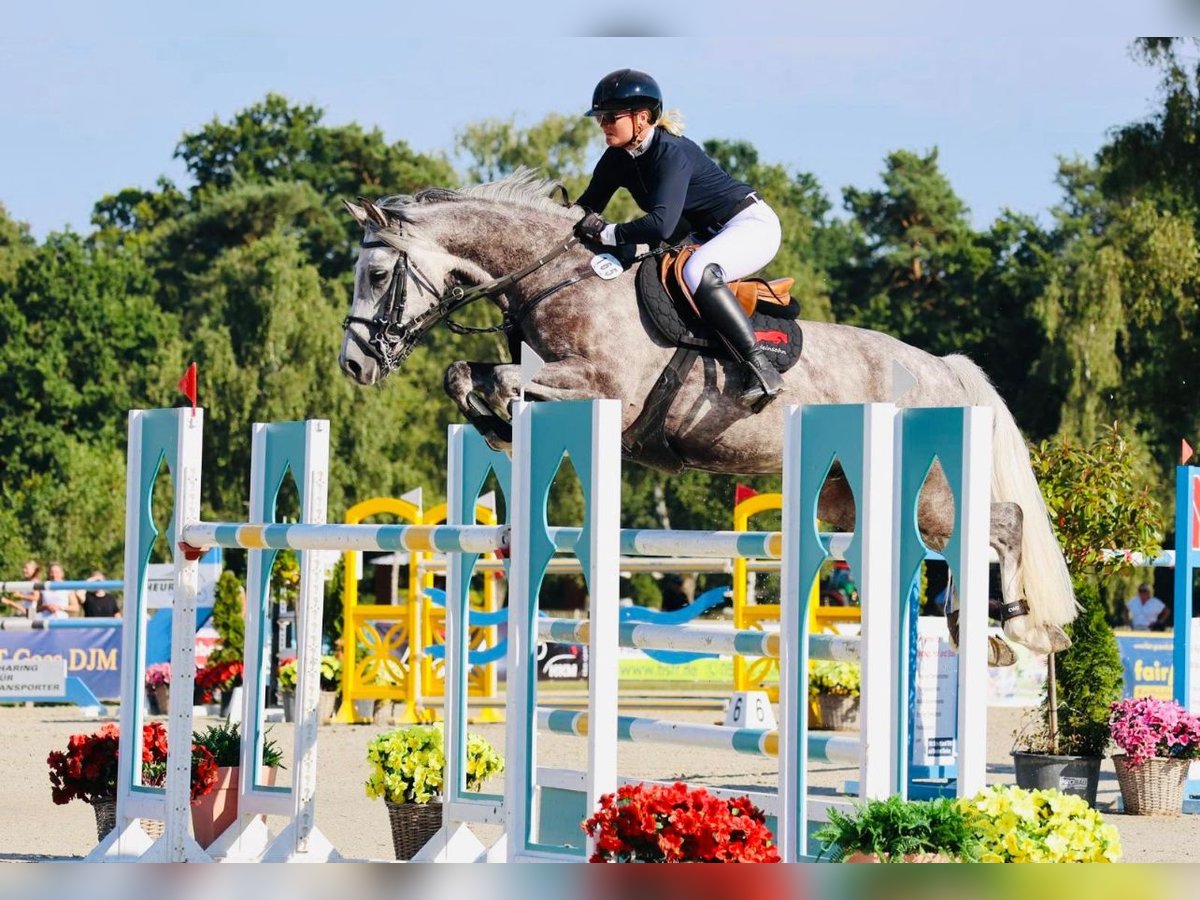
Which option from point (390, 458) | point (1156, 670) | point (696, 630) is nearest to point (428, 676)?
point (1156, 670)

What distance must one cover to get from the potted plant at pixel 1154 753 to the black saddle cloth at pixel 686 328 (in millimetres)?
4402

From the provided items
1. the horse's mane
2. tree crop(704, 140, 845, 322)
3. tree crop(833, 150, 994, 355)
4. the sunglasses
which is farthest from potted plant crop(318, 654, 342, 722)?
tree crop(833, 150, 994, 355)

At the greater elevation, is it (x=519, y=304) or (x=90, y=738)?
(x=519, y=304)

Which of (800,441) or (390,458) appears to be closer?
(800,441)

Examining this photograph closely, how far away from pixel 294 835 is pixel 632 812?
251 cm

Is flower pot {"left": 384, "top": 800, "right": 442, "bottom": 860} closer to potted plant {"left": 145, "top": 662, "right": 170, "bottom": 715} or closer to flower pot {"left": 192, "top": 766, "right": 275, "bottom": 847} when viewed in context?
→ flower pot {"left": 192, "top": 766, "right": 275, "bottom": 847}

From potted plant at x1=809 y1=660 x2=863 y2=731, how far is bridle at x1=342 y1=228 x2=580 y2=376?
25.9ft

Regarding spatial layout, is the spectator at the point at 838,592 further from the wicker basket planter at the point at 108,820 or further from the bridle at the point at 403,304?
the bridle at the point at 403,304

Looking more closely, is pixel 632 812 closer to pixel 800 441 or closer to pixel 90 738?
pixel 800 441

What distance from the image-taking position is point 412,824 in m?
6.43

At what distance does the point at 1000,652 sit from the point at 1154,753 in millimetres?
3817

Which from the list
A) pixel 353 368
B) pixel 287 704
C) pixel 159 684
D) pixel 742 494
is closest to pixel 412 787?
pixel 353 368

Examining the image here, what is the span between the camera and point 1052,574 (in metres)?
5.73

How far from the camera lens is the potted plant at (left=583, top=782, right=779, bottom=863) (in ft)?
12.7
